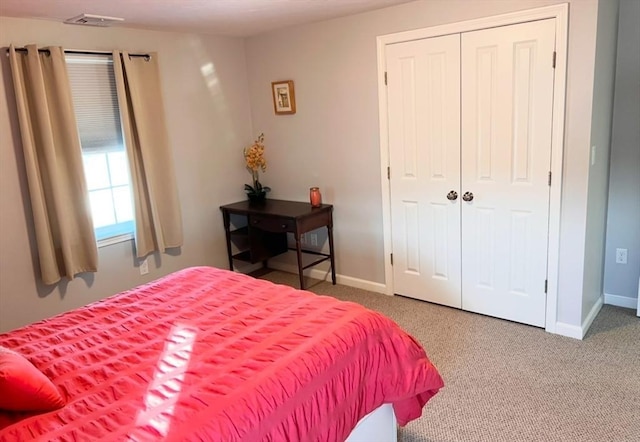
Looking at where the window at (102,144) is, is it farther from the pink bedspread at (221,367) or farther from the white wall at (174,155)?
the pink bedspread at (221,367)

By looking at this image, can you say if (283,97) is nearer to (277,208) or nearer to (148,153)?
(277,208)

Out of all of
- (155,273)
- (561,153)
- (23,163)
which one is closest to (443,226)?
(561,153)

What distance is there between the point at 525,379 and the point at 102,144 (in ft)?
10.7

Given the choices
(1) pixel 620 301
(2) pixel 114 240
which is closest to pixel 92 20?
(2) pixel 114 240

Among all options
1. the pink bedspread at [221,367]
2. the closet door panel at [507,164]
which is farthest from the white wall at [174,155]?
the closet door panel at [507,164]

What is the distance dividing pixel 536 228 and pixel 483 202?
38 centimetres

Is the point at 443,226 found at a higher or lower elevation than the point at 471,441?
higher

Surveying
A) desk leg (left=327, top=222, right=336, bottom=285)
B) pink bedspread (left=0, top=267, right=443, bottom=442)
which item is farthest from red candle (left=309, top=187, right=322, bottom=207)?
pink bedspread (left=0, top=267, right=443, bottom=442)

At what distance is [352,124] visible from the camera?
12.9 feet

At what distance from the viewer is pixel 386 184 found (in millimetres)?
3830

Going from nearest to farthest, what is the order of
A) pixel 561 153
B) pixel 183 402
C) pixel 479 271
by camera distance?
1. pixel 183 402
2. pixel 561 153
3. pixel 479 271

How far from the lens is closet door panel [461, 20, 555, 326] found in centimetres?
301

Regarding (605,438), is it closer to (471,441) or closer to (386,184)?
(471,441)

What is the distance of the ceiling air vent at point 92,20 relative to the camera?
315cm
